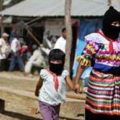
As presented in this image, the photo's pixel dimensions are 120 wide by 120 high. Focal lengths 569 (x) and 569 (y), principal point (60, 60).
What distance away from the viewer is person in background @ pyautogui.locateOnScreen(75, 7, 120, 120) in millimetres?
6164

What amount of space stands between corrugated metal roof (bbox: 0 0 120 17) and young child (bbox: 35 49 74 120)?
8440 mm

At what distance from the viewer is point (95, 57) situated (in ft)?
20.5

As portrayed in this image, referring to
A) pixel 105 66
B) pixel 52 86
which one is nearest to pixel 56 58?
pixel 52 86

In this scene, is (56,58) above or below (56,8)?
below

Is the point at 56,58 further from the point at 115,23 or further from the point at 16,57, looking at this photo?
the point at 16,57

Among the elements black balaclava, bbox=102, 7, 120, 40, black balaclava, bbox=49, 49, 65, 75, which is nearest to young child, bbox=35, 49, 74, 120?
black balaclava, bbox=49, 49, 65, 75

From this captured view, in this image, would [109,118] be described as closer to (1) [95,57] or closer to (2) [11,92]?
(1) [95,57]

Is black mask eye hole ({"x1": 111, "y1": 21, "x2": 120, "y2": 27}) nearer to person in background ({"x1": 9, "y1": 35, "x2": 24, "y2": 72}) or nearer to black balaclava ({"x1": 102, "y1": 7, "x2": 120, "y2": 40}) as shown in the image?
black balaclava ({"x1": 102, "y1": 7, "x2": 120, "y2": 40})

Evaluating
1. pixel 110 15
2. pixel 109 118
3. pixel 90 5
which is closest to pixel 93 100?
pixel 109 118

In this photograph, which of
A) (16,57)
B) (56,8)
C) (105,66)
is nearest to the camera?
(105,66)

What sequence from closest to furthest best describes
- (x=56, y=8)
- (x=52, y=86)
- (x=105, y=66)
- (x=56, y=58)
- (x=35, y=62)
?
(x=105, y=66) → (x=56, y=58) → (x=52, y=86) → (x=56, y=8) → (x=35, y=62)

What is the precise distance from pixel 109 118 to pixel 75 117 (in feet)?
13.0

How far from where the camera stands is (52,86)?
283 inches

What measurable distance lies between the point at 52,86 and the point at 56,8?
11635 millimetres
